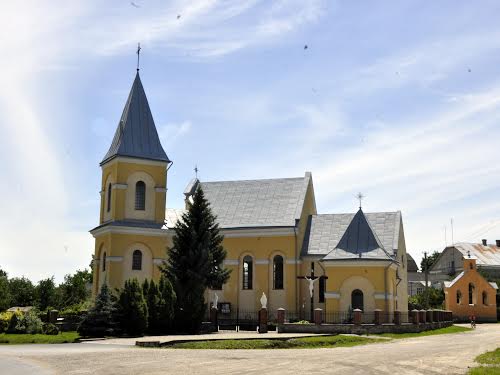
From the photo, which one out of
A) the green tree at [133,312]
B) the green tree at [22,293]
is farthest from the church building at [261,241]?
the green tree at [22,293]

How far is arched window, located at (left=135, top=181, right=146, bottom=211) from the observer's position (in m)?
44.5

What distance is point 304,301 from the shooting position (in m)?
44.2

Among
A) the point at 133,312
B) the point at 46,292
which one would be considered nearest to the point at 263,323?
the point at 133,312

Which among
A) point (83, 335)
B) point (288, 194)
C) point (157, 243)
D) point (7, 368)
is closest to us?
point (7, 368)

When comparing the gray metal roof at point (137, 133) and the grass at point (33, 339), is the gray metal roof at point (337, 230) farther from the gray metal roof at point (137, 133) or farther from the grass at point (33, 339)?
the grass at point (33, 339)

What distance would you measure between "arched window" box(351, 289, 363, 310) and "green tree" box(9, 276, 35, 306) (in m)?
52.2

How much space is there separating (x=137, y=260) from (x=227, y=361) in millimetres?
24336

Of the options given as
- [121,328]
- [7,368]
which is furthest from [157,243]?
[7,368]

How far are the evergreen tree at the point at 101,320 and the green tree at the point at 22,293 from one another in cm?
5286

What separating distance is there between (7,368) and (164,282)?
18080mm

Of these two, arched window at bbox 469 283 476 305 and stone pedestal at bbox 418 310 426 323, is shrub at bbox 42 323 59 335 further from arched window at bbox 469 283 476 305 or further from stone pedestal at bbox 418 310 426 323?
arched window at bbox 469 283 476 305

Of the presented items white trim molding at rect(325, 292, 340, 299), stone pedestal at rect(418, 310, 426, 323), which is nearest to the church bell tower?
white trim molding at rect(325, 292, 340, 299)

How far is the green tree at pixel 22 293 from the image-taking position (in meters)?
83.9

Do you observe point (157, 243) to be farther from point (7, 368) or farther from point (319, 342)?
point (7, 368)
